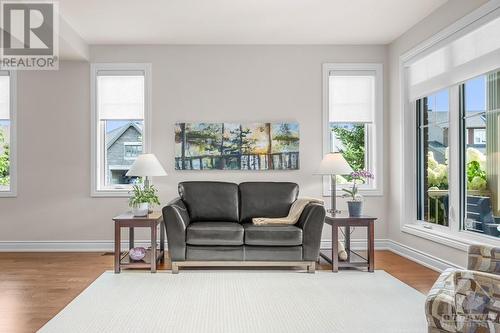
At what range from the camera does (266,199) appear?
16.2 feet

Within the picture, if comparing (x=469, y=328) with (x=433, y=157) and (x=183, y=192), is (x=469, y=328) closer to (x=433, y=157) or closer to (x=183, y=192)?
(x=433, y=157)

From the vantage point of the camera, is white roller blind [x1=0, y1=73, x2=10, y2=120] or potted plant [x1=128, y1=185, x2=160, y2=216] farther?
white roller blind [x1=0, y1=73, x2=10, y2=120]

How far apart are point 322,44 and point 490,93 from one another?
2.42 meters

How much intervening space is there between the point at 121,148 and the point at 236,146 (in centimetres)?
163

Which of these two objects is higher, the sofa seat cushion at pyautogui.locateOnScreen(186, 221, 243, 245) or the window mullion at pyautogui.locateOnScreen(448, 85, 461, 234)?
the window mullion at pyautogui.locateOnScreen(448, 85, 461, 234)

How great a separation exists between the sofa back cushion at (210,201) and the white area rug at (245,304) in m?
0.80

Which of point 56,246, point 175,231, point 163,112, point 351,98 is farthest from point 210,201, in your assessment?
point 351,98

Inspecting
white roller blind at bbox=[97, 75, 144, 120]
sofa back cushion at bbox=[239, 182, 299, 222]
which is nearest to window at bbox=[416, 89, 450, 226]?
sofa back cushion at bbox=[239, 182, 299, 222]

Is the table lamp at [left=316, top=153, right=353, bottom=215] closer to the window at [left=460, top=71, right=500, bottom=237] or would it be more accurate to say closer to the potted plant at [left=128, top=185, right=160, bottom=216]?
the window at [left=460, top=71, right=500, bottom=237]

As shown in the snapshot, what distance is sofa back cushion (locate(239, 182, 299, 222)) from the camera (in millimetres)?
4883

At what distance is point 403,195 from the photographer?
512 cm

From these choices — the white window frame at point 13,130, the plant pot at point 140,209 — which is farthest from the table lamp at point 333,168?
the white window frame at point 13,130

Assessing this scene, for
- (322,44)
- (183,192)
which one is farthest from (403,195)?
(183,192)

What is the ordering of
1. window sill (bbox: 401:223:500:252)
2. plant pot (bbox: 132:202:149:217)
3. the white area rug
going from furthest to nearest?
plant pot (bbox: 132:202:149:217) < window sill (bbox: 401:223:500:252) < the white area rug
